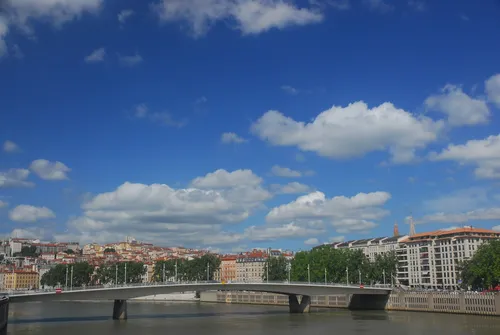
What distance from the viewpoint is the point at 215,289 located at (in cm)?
6091

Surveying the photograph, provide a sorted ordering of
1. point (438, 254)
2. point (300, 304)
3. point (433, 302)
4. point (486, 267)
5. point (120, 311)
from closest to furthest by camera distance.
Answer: point (120, 311), point (433, 302), point (300, 304), point (486, 267), point (438, 254)

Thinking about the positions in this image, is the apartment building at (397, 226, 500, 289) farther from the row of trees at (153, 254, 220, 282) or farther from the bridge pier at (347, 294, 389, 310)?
Result: the row of trees at (153, 254, 220, 282)

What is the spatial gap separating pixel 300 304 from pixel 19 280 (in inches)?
4748

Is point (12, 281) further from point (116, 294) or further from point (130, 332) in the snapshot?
point (130, 332)

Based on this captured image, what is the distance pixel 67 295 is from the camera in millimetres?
53156

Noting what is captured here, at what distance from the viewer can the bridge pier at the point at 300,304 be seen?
2697 inches

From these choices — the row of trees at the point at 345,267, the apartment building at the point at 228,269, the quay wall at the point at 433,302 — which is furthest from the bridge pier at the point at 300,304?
the apartment building at the point at 228,269

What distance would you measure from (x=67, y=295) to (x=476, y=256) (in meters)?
52.8

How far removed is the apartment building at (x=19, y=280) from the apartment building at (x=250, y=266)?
5753 cm

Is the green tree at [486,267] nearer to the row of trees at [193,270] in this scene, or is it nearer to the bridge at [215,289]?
the bridge at [215,289]

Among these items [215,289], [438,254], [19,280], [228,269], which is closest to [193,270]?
[228,269]

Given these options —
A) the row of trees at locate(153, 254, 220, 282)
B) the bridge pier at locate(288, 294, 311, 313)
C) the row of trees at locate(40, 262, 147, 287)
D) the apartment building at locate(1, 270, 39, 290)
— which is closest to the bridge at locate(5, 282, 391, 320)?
the bridge pier at locate(288, 294, 311, 313)

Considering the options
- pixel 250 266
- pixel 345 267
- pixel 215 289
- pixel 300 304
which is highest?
pixel 250 266

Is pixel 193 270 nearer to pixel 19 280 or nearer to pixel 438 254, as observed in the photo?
pixel 438 254
